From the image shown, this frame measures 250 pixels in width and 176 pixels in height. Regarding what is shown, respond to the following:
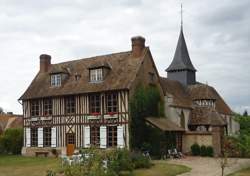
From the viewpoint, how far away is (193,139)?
3297 centimetres

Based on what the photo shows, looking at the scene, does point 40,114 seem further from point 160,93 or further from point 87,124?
point 160,93

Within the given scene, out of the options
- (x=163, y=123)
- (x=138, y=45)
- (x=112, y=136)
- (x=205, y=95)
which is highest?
(x=138, y=45)

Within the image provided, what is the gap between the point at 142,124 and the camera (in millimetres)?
30172

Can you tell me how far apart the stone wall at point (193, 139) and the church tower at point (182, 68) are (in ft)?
33.5

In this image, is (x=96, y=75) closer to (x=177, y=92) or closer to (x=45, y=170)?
(x=177, y=92)

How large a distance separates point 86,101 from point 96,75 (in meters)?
2.09

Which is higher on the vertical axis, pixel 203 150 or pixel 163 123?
pixel 163 123

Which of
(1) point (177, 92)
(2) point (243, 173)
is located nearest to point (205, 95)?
(1) point (177, 92)

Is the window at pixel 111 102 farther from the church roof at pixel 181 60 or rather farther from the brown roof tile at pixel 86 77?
the church roof at pixel 181 60

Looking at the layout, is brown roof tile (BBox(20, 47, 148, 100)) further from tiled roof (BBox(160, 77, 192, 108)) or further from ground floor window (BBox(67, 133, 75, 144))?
tiled roof (BBox(160, 77, 192, 108))

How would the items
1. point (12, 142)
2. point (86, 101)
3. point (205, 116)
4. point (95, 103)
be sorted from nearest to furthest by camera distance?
point (95, 103) < point (86, 101) < point (205, 116) < point (12, 142)

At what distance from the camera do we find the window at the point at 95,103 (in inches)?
1226

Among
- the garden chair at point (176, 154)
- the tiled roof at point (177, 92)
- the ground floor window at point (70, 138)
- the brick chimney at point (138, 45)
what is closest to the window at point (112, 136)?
the ground floor window at point (70, 138)

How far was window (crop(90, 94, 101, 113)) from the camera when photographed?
31.1 meters
